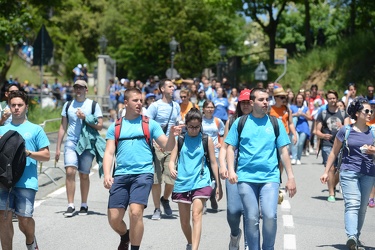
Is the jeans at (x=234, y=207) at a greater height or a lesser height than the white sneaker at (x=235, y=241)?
greater

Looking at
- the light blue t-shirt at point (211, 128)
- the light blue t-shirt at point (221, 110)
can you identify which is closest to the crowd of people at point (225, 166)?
the light blue t-shirt at point (211, 128)

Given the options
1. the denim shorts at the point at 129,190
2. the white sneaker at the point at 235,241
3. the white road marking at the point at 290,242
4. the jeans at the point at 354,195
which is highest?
the denim shorts at the point at 129,190

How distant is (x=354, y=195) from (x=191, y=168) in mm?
1948

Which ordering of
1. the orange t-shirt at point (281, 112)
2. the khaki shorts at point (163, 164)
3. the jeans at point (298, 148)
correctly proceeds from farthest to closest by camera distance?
the jeans at point (298, 148)
the orange t-shirt at point (281, 112)
the khaki shorts at point (163, 164)

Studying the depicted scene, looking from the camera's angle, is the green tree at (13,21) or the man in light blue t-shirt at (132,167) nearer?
the man in light blue t-shirt at (132,167)

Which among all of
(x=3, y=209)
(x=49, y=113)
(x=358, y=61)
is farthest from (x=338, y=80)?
(x=3, y=209)

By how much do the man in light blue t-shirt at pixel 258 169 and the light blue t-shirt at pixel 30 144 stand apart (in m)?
1.79

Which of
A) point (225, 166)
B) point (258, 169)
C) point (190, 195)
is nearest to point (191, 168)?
point (190, 195)

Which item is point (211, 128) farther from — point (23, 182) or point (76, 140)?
point (23, 182)

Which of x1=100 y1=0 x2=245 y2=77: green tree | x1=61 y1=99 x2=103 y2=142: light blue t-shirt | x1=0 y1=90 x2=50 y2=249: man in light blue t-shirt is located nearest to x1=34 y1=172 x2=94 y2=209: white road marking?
x1=61 y1=99 x2=103 y2=142: light blue t-shirt

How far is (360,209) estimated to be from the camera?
10.0m

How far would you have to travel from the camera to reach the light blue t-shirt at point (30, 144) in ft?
27.1

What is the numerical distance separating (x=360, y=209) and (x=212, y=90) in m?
18.9

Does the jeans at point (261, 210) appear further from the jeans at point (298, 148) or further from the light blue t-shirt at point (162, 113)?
the jeans at point (298, 148)
